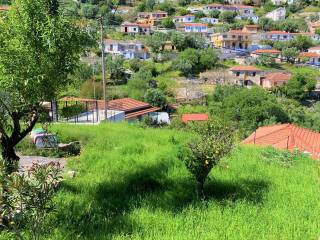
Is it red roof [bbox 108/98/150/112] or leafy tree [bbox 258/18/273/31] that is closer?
red roof [bbox 108/98/150/112]

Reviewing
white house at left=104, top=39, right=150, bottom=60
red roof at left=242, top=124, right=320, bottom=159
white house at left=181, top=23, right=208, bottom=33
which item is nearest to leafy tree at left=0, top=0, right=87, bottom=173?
red roof at left=242, top=124, right=320, bottom=159

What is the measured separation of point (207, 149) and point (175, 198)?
1.18 metres

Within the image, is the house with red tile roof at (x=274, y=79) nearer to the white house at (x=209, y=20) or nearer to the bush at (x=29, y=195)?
the white house at (x=209, y=20)

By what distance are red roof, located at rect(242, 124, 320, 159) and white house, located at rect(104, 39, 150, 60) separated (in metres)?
41.7

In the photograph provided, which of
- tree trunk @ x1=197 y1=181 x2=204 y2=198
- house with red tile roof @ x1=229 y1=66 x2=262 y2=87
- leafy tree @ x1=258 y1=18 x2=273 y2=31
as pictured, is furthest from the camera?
leafy tree @ x1=258 y1=18 x2=273 y2=31

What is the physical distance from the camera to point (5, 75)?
19.6ft

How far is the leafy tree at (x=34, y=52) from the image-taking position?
19.7ft

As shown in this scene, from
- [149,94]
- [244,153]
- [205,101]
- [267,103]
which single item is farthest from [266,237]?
[205,101]

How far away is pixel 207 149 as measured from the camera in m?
6.91

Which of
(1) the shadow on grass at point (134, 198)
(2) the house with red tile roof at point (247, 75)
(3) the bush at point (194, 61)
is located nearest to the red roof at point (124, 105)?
(1) the shadow on grass at point (134, 198)

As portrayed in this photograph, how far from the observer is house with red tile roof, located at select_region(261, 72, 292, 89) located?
47062 millimetres

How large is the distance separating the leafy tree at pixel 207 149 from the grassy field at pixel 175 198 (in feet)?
1.82

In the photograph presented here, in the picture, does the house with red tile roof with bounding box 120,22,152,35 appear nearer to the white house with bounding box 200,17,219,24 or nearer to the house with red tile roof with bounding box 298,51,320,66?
the white house with bounding box 200,17,219,24

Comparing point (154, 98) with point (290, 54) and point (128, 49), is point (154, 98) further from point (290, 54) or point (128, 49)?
point (290, 54)
